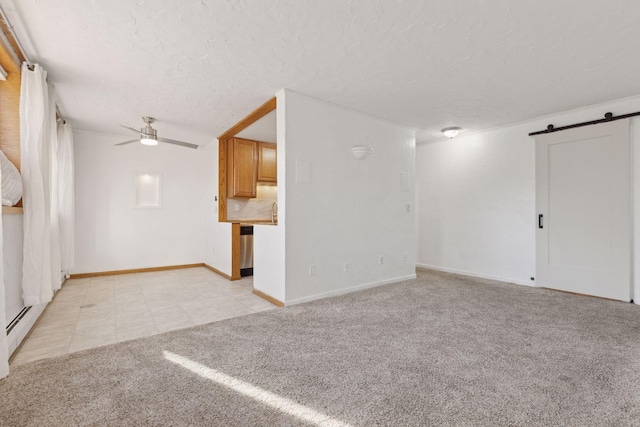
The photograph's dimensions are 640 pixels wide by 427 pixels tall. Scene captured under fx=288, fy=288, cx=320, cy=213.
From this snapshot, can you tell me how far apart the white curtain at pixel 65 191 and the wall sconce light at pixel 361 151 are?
4.12 meters

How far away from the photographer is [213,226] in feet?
18.4

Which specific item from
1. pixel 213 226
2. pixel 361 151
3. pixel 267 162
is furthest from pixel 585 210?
pixel 213 226

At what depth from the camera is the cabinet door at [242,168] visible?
5.21 meters

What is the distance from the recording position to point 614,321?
289 cm

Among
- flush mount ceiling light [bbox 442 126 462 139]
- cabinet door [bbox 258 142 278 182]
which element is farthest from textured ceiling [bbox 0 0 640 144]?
cabinet door [bbox 258 142 278 182]

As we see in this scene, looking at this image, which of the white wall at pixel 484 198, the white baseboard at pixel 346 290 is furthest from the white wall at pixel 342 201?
the white wall at pixel 484 198

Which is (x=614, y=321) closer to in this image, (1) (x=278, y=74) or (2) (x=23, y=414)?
(1) (x=278, y=74)

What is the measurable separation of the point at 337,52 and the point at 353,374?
2574 mm

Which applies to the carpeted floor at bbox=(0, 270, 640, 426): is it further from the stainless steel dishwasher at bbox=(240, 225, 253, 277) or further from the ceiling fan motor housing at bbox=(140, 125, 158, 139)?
the ceiling fan motor housing at bbox=(140, 125, 158, 139)

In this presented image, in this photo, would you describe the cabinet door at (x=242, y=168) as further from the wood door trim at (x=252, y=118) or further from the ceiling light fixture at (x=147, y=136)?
the ceiling light fixture at (x=147, y=136)

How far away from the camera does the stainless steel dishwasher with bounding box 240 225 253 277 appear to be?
16.4 ft

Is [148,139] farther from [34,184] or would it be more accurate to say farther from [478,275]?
[478,275]

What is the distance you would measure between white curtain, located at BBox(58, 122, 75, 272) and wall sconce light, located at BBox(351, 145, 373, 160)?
4116 mm

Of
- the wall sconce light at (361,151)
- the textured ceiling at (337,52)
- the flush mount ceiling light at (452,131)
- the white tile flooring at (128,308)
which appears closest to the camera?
the textured ceiling at (337,52)
